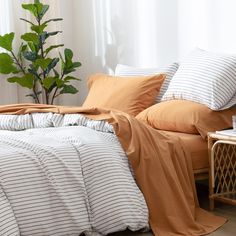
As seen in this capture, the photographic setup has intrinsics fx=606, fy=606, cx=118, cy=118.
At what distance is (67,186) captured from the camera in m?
3.04

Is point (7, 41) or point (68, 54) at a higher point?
point (7, 41)

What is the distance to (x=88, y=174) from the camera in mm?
3133

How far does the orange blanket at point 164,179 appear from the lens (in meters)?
3.26

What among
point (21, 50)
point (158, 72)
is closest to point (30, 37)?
point (21, 50)

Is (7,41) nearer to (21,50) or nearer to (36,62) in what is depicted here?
(21,50)

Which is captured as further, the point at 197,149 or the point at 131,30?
the point at 131,30

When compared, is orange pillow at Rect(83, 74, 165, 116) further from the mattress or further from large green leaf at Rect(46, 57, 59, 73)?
large green leaf at Rect(46, 57, 59, 73)

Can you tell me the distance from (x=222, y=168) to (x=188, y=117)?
38 centimetres

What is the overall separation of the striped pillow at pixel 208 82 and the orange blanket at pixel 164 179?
41cm

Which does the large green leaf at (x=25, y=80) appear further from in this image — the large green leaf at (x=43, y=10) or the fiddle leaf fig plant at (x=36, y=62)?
the large green leaf at (x=43, y=10)

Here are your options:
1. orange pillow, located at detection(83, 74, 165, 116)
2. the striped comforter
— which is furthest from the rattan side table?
orange pillow, located at detection(83, 74, 165, 116)

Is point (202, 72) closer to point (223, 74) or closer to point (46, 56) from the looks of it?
point (223, 74)

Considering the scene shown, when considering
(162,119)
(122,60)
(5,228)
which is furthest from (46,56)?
(5,228)

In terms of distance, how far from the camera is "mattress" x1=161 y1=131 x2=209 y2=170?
11.8 feet
